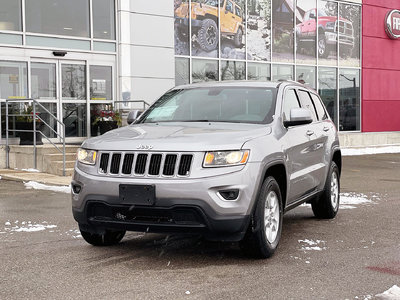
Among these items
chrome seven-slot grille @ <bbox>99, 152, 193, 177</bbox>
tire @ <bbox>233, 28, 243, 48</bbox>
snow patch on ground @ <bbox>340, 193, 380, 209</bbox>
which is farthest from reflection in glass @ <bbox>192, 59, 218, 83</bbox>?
chrome seven-slot grille @ <bbox>99, 152, 193, 177</bbox>

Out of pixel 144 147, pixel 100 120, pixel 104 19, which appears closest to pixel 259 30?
pixel 104 19

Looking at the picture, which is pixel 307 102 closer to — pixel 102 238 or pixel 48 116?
pixel 102 238

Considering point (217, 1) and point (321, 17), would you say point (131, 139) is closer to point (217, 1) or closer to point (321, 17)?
point (217, 1)

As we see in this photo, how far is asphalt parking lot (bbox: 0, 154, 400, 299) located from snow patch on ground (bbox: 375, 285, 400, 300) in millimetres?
95

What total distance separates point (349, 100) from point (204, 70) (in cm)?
790

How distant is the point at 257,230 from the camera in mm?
5414

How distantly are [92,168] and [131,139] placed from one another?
47cm

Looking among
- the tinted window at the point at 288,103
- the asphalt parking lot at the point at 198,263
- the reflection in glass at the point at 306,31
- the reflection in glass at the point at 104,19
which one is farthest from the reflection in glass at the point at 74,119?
the tinted window at the point at 288,103

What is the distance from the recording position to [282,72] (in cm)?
2169

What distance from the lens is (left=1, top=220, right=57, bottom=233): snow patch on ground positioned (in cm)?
736

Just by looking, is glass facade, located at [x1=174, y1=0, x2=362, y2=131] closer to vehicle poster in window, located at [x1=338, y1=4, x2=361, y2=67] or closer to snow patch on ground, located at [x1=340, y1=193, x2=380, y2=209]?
vehicle poster in window, located at [x1=338, y1=4, x2=361, y2=67]

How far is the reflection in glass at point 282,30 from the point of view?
838 inches

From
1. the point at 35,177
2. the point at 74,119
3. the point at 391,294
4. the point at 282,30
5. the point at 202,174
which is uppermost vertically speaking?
the point at 282,30

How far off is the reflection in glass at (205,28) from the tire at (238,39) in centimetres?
82
